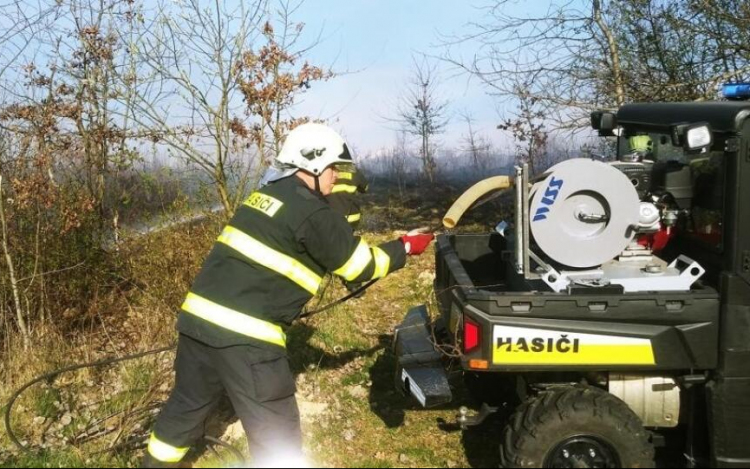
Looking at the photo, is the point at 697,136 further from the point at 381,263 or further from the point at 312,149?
the point at 312,149

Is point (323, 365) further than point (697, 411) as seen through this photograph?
Yes

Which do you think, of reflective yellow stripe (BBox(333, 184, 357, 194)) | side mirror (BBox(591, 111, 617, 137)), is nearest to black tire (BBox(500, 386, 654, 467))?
reflective yellow stripe (BBox(333, 184, 357, 194))

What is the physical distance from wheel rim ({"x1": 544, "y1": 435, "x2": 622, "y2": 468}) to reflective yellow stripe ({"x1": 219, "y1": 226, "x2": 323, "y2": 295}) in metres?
1.47

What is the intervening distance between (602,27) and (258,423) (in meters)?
6.81

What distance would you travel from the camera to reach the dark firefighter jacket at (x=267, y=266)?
3174mm

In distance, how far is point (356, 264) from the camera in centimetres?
330

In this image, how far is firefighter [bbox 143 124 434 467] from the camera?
10.4 ft

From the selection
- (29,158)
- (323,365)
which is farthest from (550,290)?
(29,158)

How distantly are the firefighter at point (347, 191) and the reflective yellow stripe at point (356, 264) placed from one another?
26.2 inches

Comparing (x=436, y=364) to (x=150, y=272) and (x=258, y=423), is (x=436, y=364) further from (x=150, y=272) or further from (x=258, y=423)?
(x=150, y=272)

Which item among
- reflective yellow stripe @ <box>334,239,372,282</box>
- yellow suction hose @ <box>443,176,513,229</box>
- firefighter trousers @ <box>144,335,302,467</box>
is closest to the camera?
firefighter trousers @ <box>144,335,302,467</box>

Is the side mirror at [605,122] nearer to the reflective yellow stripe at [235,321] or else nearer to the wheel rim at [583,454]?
the wheel rim at [583,454]

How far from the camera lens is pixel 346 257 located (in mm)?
3252

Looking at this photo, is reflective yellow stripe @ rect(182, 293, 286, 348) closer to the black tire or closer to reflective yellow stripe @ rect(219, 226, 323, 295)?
reflective yellow stripe @ rect(219, 226, 323, 295)
